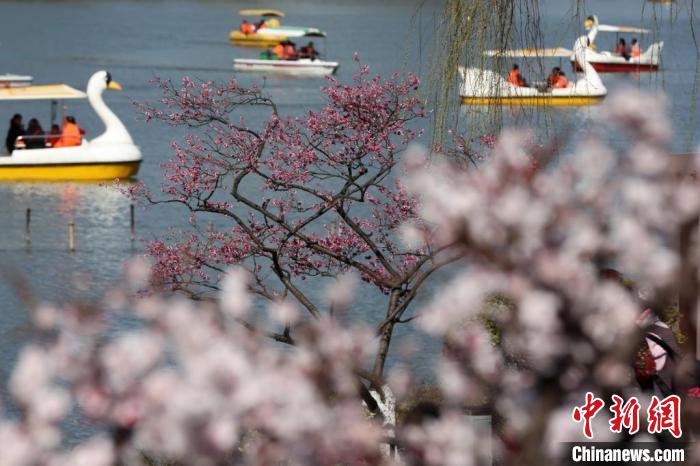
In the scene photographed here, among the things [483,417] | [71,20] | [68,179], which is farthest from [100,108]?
[71,20]

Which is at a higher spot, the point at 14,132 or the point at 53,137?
the point at 14,132

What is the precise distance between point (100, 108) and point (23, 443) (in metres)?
34.3

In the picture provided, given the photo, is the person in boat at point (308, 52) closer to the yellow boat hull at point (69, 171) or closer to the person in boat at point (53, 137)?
the person in boat at point (53, 137)

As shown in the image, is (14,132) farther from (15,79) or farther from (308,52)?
(308,52)


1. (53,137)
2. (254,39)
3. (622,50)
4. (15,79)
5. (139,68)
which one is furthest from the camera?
(254,39)

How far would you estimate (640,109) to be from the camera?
11.1 feet

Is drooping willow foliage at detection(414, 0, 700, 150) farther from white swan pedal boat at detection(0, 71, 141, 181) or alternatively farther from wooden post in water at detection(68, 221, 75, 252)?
white swan pedal boat at detection(0, 71, 141, 181)

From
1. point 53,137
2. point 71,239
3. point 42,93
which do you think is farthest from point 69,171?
point 71,239

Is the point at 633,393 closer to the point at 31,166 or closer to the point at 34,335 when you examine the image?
the point at 34,335

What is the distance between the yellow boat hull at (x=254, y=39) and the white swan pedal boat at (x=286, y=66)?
20.6 m

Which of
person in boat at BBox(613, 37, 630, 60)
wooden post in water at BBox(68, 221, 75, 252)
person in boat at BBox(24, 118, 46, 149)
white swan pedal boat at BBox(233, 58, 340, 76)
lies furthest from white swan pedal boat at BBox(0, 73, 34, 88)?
person in boat at BBox(613, 37, 630, 60)

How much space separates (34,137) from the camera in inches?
1453

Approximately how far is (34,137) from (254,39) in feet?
171

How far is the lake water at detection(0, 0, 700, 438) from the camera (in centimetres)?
2078
